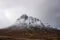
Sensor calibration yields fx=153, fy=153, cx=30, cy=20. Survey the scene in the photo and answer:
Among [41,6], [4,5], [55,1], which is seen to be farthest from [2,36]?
[55,1]

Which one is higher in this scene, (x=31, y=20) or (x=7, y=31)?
(x=31, y=20)

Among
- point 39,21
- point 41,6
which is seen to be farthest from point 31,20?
point 41,6

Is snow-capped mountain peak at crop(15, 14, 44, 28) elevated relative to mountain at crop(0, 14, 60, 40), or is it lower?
elevated

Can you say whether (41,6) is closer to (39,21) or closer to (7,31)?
(39,21)

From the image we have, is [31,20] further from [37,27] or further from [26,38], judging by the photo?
[26,38]

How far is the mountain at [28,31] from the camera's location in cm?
223

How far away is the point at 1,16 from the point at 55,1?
84 centimetres

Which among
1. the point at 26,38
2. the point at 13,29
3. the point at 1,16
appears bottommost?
the point at 26,38

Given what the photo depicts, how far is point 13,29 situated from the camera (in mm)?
2271

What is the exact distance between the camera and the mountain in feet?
7.32

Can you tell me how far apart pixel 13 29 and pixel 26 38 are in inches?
9.3

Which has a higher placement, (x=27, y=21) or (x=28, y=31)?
(x=27, y=21)

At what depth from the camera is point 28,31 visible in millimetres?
2246

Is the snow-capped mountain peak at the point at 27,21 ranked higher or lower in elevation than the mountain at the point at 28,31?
higher
